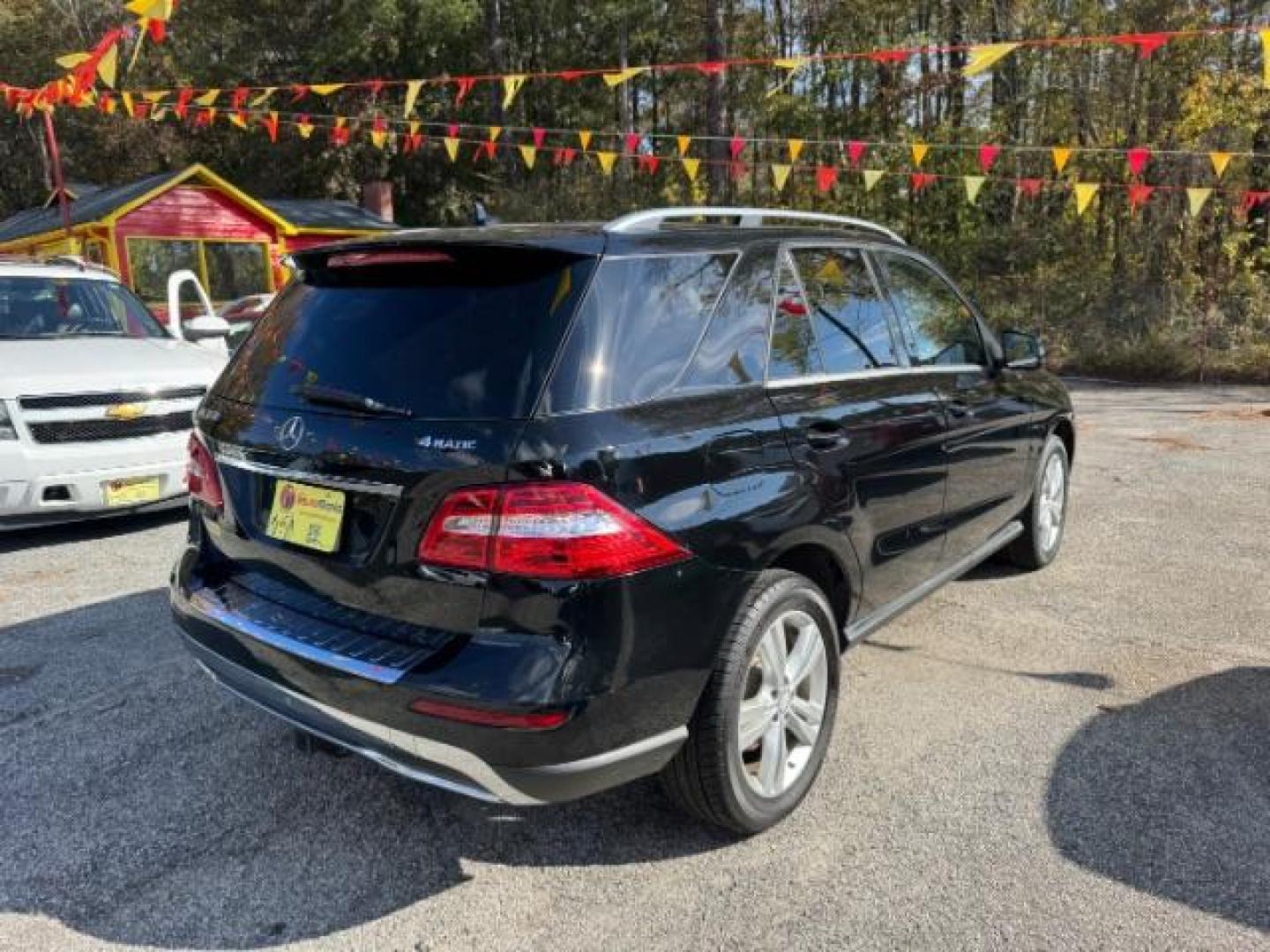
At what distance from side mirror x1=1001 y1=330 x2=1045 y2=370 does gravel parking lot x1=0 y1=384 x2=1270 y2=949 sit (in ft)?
3.96

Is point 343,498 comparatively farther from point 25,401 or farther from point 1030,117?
point 1030,117

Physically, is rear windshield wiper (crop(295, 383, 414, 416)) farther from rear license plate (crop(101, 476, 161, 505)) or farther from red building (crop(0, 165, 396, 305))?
red building (crop(0, 165, 396, 305))

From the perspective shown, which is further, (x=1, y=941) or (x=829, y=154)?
(x=829, y=154)

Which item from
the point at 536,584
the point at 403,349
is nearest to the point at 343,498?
the point at 403,349

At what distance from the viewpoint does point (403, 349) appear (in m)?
2.50

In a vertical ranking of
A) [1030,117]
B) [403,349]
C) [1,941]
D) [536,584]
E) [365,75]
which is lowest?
[1,941]

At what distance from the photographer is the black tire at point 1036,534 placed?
477cm

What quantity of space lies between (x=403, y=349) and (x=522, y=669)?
93 cm

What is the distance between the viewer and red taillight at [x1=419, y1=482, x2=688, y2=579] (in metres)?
2.18

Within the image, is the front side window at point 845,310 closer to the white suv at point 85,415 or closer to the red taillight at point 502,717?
the red taillight at point 502,717

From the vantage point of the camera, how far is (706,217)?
3.25 meters

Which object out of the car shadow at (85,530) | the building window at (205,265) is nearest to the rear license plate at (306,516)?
the car shadow at (85,530)

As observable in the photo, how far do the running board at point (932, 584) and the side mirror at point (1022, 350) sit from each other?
2.54 feet

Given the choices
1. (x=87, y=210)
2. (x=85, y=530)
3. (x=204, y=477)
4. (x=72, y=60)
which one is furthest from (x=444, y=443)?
(x=87, y=210)
